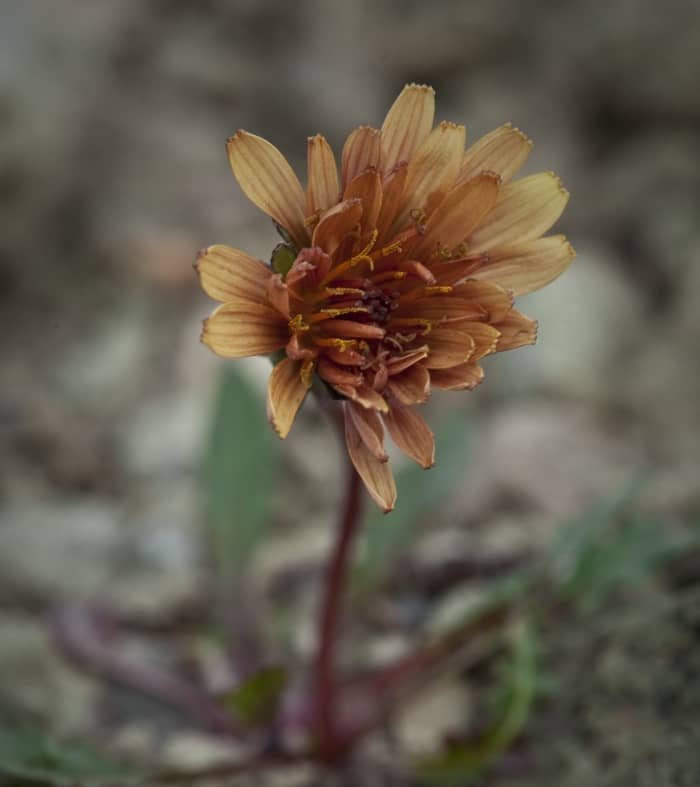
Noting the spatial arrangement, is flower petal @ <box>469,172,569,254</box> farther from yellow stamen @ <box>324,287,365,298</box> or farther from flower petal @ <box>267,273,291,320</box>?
Result: flower petal @ <box>267,273,291,320</box>

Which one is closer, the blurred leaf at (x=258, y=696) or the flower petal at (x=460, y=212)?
the flower petal at (x=460, y=212)

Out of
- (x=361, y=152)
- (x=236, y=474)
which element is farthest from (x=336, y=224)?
(x=236, y=474)

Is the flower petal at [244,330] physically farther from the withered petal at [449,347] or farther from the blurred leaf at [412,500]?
the blurred leaf at [412,500]

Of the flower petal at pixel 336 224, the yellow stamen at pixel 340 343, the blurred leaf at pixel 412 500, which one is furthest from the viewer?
the blurred leaf at pixel 412 500

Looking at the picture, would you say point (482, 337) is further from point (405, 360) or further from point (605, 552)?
point (605, 552)

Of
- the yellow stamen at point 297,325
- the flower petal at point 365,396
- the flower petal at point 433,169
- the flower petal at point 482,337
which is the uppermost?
the flower petal at point 433,169

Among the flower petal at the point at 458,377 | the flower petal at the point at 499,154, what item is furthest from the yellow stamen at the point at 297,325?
the flower petal at the point at 499,154

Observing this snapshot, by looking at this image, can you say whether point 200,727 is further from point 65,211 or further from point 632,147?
point 632,147

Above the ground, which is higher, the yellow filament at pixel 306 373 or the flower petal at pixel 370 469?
the yellow filament at pixel 306 373
